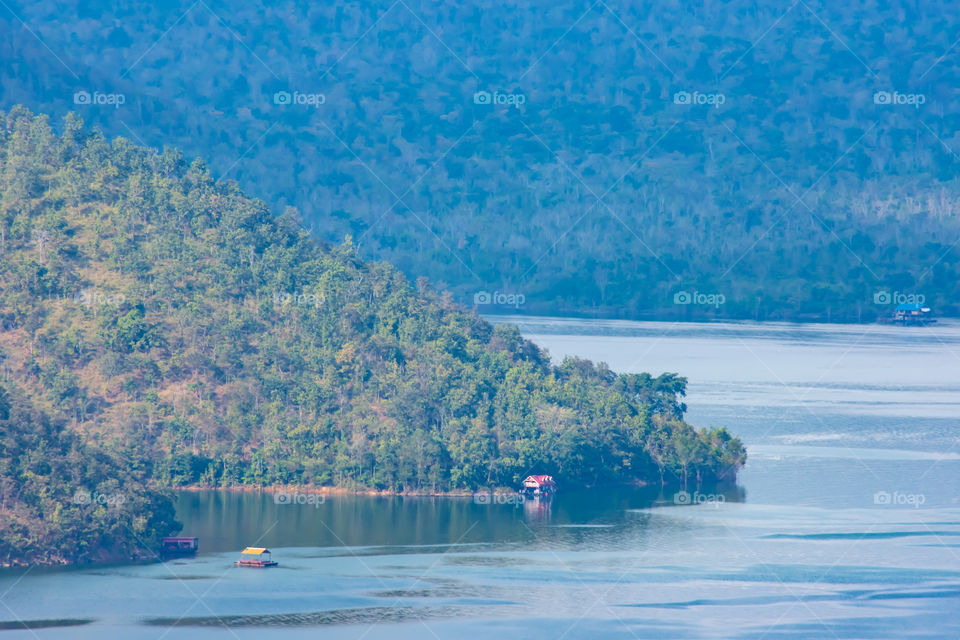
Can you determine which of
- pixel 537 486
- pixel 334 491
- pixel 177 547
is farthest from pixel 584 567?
pixel 334 491

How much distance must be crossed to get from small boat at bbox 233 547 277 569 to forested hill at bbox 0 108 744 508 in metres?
17.0

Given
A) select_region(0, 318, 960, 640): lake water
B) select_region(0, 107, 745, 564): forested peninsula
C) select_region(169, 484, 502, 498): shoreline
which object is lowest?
select_region(0, 318, 960, 640): lake water

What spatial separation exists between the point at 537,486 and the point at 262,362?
19597mm

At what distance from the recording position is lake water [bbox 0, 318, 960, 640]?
59688 mm

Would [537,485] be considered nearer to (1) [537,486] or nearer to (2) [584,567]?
(1) [537,486]

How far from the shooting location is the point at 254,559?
67750 millimetres

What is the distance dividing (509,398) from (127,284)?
85.1 feet

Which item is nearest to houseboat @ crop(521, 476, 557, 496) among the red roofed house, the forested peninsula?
the red roofed house

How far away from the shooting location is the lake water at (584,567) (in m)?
59.7

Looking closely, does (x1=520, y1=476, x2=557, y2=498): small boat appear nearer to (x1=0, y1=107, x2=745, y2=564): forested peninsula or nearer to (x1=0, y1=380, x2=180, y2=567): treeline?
(x1=0, y1=107, x2=745, y2=564): forested peninsula

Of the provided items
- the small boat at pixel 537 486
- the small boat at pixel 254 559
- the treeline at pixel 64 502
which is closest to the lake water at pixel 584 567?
the small boat at pixel 254 559

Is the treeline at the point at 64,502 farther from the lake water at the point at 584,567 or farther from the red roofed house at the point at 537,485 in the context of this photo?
the red roofed house at the point at 537,485

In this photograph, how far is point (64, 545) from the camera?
2621 inches

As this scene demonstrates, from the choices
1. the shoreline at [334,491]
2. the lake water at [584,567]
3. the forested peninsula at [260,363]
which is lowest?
the lake water at [584,567]
